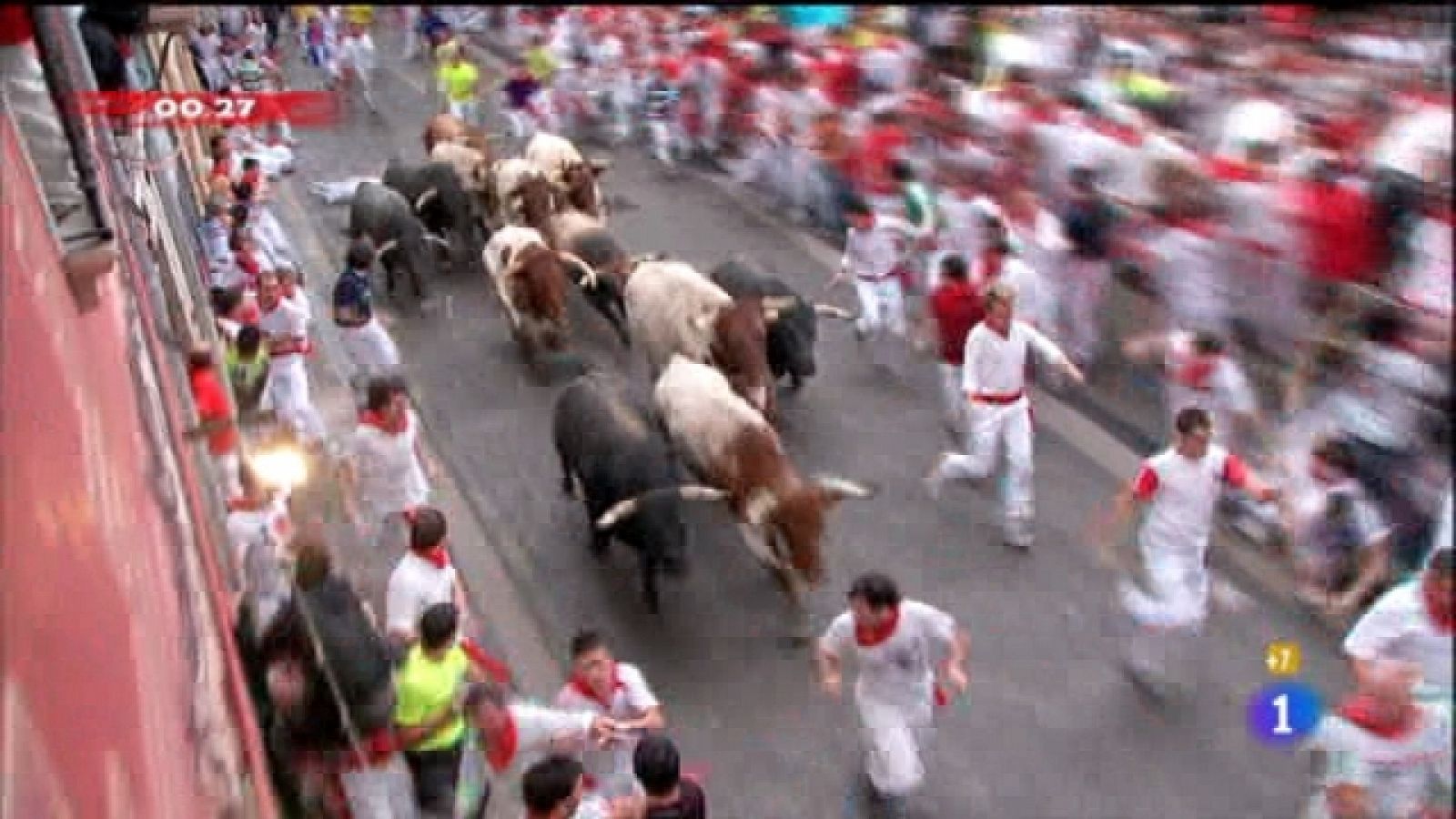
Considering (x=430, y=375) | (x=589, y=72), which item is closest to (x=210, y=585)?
(x=430, y=375)

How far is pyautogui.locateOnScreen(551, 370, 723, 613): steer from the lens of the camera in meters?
8.02

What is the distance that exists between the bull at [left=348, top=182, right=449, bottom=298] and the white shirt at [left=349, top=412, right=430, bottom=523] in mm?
5405

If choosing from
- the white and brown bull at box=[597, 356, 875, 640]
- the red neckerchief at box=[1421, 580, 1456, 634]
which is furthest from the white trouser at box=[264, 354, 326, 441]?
the red neckerchief at box=[1421, 580, 1456, 634]

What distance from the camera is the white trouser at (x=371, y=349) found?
9945 mm

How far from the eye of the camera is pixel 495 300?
13.6 meters

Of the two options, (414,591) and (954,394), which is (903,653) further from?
(954,394)

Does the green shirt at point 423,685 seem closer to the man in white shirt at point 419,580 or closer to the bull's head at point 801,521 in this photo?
the man in white shirt at point 419,580

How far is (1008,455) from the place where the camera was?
8328 millimetres

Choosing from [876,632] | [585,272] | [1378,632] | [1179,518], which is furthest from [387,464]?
[1378,632]

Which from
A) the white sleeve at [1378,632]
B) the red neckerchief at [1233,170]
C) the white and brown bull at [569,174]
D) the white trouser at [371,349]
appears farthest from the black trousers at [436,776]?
the white and brown bull at [569,174]

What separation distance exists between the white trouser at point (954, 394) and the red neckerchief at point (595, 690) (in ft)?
14.0

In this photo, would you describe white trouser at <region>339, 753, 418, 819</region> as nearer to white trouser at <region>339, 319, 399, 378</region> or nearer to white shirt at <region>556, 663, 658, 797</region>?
white shirt at <region>556, 663, 658, 797</region>

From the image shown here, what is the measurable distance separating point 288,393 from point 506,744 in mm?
4591

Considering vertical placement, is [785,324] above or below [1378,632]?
below
